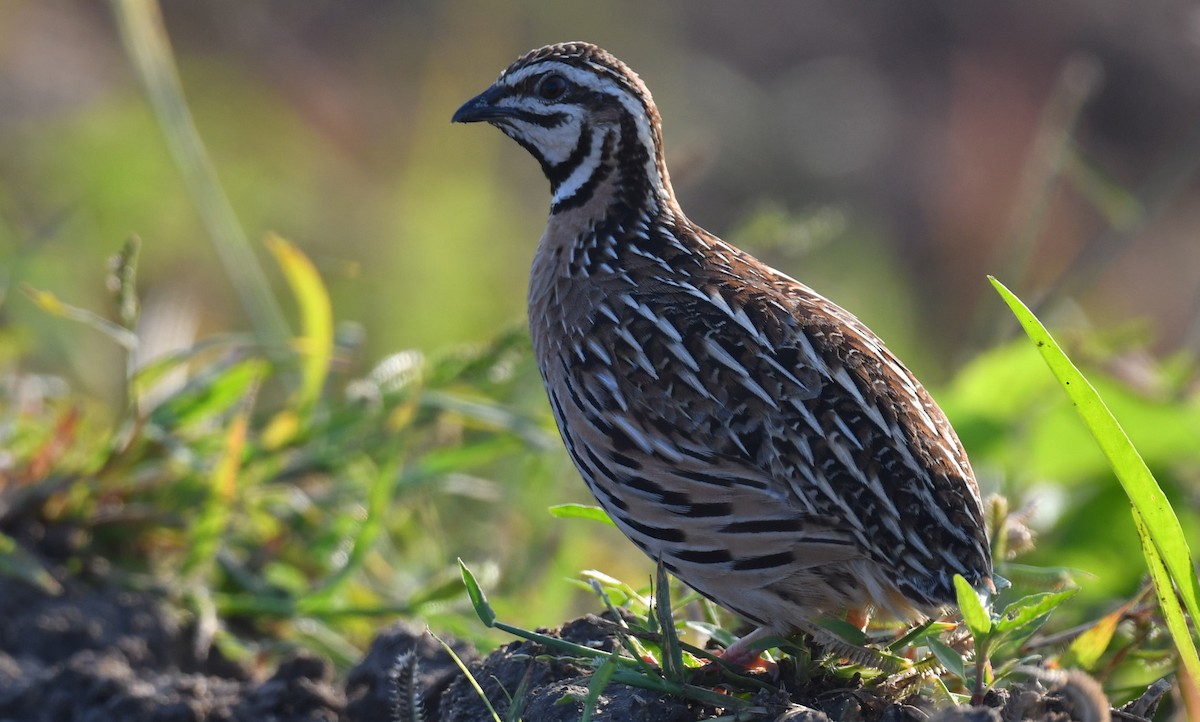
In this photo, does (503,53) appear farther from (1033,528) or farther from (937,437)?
(937,437)

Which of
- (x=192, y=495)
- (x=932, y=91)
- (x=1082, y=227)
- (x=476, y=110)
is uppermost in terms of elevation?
(x=932, y=91)

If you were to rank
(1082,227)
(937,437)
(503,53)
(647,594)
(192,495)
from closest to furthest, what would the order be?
(937,437)
(647,594)
(192,495)
(503,53)
(1082,227)

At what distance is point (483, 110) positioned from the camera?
14.4 feet

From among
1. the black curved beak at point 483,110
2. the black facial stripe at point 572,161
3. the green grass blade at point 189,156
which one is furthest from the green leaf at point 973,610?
the green grass blade at point 189,156

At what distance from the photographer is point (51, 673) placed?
410 cm

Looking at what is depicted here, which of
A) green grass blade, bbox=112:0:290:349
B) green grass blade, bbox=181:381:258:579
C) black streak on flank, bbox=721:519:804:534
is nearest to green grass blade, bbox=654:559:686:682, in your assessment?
black streak on flank, bbox=721:519:804:534

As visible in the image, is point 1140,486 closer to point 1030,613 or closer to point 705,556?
point 1030,613

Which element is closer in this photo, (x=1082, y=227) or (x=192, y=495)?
(x=192, y=495)

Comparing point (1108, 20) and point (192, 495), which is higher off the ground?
point (1108, 20)

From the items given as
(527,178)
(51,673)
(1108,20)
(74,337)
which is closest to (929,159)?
(1108,20)

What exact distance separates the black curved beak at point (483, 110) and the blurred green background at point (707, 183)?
0.93m

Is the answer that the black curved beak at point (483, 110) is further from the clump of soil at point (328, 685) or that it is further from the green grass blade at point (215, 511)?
the clump of soil at point (328, 685)

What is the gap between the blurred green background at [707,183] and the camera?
18.6ft

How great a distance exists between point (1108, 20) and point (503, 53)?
7.25 metres
